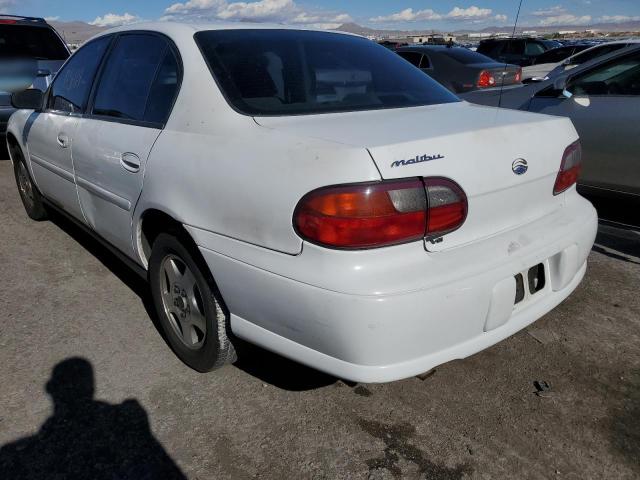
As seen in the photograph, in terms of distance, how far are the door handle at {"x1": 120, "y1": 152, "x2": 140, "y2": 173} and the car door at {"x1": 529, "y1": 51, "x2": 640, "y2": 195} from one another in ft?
11.8

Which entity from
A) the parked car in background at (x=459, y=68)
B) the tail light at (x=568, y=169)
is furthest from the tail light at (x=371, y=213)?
the parked car in background at (x=459, y=68)

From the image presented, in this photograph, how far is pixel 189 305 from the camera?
252 cm

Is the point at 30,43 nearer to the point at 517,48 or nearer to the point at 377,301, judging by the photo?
the point at 377,301

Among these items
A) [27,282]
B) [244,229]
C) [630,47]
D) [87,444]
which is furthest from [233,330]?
[630,47]

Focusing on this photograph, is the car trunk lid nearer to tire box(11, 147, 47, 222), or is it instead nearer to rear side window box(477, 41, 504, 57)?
tire box(11, 147, 47, 222)

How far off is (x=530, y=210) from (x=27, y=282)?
Result: 10.4ft

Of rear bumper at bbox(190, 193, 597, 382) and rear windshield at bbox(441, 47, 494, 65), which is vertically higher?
rear bumper at bbox(190, 193, 597, 382)

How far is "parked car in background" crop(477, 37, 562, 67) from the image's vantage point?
16891 mm

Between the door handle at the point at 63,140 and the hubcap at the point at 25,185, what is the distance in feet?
4.28

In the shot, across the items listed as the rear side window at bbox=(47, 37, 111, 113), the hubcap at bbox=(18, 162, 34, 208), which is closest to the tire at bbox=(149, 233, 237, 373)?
the rear side window at bbox=(47, 37, 111, 113)

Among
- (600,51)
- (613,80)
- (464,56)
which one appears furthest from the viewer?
(600,51)

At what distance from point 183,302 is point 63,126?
164cm

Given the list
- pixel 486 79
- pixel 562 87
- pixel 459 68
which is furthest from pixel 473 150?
pixel 459 68

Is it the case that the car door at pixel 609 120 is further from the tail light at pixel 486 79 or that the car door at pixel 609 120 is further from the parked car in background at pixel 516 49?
the parked car in background at pixel 516 49
